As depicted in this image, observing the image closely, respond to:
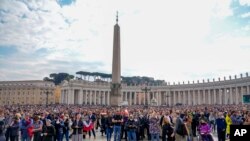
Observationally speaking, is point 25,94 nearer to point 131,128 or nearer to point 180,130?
point 131,128

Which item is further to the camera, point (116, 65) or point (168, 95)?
point (168, 95)

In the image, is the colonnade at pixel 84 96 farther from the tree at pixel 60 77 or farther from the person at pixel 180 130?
the person at pixel 180 130

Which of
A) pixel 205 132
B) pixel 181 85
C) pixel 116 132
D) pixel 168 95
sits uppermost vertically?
pixel 181 85

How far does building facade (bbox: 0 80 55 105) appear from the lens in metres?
128

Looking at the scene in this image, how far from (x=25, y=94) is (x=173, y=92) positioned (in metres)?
73.1

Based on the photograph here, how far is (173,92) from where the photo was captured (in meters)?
108

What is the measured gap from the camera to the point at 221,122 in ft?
47.5

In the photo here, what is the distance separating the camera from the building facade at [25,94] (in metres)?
128

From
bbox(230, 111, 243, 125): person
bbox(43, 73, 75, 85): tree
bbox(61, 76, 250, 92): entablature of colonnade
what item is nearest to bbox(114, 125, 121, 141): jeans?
bbox(230, 111, 243, 125): person

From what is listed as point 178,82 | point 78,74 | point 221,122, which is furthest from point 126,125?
point 78,74

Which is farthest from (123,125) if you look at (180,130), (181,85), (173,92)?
(173,92)

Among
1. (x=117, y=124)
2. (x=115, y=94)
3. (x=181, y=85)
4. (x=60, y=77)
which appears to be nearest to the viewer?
(x=117, y=124)

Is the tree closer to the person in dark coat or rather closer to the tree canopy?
the tree canopy

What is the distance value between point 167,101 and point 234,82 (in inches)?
1430
